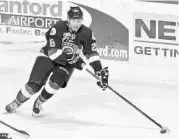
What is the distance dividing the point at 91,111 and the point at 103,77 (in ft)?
0.90

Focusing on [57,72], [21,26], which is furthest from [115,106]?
[21,26]

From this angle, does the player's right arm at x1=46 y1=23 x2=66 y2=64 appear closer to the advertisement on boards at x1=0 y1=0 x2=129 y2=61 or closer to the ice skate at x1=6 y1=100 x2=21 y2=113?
the advertisement on boards at x1=0 y1=0 x2=129 y2=61

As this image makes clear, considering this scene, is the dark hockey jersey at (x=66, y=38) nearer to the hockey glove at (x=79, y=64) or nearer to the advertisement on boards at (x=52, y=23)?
the hockey glove at (x=79, y=64)

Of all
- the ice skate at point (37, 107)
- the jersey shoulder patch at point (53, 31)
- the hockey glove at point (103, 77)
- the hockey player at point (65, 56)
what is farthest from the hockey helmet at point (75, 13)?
the ice skate at point (37, 107)

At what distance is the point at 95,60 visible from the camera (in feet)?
16.7

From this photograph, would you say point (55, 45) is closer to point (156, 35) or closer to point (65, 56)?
point (65, 56)

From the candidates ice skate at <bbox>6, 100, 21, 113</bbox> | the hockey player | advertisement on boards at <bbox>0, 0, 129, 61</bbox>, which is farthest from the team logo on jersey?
ice skate at <bbox>6, 100, 21, 113</bbox>

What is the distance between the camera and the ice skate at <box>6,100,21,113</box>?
5.29 metres

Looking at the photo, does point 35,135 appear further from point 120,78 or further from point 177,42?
point 177,42

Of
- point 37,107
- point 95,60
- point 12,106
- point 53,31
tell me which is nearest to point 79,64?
point 95,60

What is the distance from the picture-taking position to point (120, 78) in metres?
5.40

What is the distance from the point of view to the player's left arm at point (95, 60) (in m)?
5.07

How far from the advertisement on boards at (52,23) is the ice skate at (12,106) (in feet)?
1.54

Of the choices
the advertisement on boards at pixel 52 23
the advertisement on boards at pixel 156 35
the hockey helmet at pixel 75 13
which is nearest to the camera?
the hockey helmet at pixel 75 13
